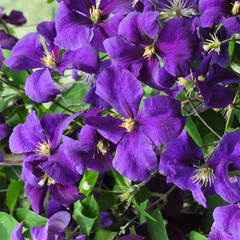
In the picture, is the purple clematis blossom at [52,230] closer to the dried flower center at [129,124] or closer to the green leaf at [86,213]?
the green leaf at [86,213]

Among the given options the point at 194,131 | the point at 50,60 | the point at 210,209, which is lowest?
the point at 210,209

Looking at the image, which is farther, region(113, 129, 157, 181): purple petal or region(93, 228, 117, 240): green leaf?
region(93, 228, 117, 240): green leaf

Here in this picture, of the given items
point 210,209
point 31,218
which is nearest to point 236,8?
point 210,209

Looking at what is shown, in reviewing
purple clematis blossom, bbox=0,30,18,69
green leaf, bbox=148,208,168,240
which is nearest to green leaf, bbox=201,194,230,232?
green leaf, bbox=148,208,168,240

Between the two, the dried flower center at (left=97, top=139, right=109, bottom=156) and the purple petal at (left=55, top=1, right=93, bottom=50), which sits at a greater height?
the purple petal at (left=55, top=1, right=93, bottom=50)

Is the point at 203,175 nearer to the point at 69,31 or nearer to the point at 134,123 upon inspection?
the point at 134,123

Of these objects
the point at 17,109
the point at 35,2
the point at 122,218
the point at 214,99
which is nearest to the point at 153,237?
the point at 122,218

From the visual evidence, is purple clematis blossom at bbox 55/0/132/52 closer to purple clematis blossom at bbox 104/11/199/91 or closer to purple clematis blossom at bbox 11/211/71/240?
purple clematis blossom at bbox 104/11/199/91
